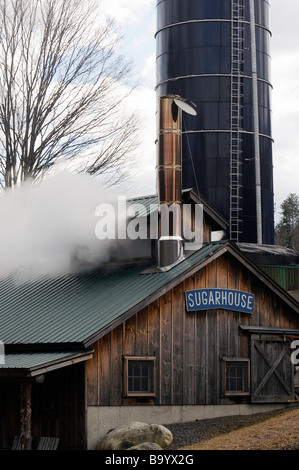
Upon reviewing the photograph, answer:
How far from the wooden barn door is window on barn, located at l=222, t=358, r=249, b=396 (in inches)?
9.1

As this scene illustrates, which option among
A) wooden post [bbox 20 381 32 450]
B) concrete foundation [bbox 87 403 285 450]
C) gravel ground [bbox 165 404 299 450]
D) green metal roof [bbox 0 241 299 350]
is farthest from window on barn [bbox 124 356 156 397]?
wooden post [bbox 20 381 32 450]

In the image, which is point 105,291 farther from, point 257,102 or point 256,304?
point 257,102

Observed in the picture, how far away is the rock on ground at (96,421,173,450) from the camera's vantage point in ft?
76.7

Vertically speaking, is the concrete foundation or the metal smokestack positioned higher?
the metal smokestack

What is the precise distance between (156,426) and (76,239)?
8446 millimetres

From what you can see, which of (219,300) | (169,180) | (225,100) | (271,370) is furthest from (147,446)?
(225,100)

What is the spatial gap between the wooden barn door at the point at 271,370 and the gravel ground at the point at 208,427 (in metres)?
0.76

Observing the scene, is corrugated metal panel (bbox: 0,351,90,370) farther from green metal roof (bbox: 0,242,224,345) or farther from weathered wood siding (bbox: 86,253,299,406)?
weathered wood siding (bbox: 86,253,299,406)

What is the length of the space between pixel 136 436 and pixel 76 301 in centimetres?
A: 560

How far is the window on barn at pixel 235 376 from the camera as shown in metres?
27.9

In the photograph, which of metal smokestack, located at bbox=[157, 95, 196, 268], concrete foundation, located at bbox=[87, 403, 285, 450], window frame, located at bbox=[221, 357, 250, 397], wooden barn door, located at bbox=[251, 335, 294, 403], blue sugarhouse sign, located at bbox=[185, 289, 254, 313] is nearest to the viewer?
concrete foundation, located at bbox=[87, 403, 285, 450]

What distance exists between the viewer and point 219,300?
27984 millimetres

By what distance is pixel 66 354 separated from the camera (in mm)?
23984
